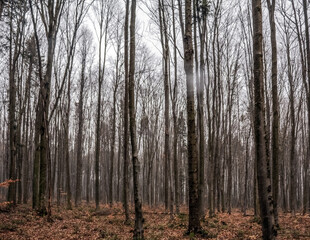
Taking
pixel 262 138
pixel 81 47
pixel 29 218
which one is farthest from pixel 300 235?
pixel 81 47

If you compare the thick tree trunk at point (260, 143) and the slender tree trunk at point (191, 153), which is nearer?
the thick tree trunk at point (260, 143)

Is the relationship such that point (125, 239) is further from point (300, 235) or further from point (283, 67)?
point (283, 67)

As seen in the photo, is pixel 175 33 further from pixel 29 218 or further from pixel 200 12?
pixel 29 218

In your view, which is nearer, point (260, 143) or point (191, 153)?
point (260, 143)

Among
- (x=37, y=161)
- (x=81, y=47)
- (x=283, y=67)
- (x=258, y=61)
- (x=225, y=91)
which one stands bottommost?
(x=37, y=161)

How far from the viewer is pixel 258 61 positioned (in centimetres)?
500

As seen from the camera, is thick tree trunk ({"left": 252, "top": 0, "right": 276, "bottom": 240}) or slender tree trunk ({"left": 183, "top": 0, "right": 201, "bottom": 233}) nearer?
thick tree trunk ({"left": 252, "top": 0, "right": 276, "bottom": 240})

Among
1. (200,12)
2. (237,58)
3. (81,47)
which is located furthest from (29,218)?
(237,58)

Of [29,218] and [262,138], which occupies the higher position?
[262,138]

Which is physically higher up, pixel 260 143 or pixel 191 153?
pixel 260 143

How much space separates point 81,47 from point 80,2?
733 cm

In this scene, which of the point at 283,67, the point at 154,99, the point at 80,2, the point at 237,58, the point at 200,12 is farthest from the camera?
the point at 154,99

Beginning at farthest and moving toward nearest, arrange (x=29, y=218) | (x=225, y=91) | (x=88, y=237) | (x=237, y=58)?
(x=225, y=91) < (x=237, y=58) < (x=29, y=218) < (x=88, y=237)

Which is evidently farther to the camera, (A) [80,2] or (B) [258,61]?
(A) [80,2]
